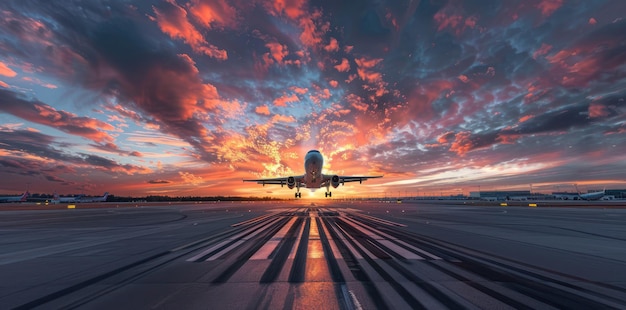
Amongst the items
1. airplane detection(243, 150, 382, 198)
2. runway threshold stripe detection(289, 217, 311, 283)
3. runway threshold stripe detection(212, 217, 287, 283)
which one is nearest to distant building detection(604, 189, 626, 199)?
airplane detection(243, 150, 382, 198)

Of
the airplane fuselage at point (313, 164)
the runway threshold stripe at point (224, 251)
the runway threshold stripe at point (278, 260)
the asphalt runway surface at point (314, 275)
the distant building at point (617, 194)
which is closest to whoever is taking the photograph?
the asphalt runway surface at point (314, 275)

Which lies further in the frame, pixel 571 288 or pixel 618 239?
pixel 618 239

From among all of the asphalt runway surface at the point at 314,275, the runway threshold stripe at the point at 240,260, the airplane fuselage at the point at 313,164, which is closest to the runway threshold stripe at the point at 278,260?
the asphalt runway surface at the point at 314,275

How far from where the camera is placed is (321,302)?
5852 mm

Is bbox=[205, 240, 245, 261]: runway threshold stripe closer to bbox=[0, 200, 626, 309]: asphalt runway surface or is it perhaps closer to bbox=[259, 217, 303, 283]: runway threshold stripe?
bbox=[0, 200, 626, 309]: asphalt runway surface

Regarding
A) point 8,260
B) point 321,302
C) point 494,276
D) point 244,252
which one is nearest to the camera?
point 321,302

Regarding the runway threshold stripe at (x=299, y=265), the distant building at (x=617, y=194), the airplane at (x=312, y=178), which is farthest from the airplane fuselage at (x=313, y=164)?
the distant building at (x=617, y=194)

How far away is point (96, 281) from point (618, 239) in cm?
2329

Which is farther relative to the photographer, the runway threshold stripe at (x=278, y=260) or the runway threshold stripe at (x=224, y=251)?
the runway threshold stripe at (x=224, y=251)

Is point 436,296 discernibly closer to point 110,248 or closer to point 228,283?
point 228,283

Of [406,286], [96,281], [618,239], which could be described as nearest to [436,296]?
[406,286]

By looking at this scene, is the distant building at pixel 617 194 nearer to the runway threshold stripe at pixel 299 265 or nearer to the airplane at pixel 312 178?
the airplane at pixel 312 178

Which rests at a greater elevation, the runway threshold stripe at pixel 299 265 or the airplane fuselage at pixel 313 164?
the airplane fuselage at pixel 313 164

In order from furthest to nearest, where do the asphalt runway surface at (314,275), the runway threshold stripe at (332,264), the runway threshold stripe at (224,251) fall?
the runway threshold stripe at (224,251), the runway threshold stripe at (332,264), the asphalt runway surface at (314,275)
